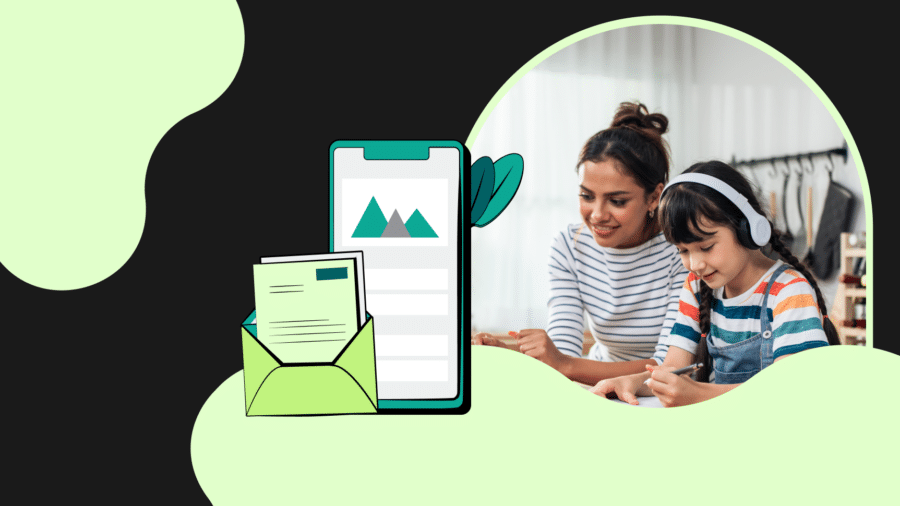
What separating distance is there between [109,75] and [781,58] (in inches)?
62.3

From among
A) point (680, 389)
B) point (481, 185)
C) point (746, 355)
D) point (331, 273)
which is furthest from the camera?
point (746, 355)

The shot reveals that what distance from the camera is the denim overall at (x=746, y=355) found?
169 cm

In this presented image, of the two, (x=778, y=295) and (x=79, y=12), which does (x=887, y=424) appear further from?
(x=79, y=12)

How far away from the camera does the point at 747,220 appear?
5.57ft

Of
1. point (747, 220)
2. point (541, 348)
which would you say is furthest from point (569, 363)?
point (747, 220)

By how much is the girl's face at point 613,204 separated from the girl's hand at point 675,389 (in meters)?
0.36

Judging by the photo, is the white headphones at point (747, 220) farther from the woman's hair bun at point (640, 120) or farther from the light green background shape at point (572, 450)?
the light green background shape at point (572, 450)

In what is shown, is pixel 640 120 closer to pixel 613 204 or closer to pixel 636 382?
pixel 613 204

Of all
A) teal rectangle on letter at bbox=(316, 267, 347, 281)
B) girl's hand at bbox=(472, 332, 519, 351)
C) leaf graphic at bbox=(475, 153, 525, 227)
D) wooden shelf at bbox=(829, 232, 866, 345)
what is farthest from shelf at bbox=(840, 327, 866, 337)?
teal rectangle on letter at bbox=(316, 267, 347, 281)

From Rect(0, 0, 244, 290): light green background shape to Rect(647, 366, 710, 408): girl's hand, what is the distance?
1.19 meters

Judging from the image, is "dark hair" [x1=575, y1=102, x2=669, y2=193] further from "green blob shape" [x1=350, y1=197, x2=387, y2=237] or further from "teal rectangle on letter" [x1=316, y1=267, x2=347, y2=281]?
"teal rectangle on letter" [x1=316, y1=267, x2=347, y2=281]

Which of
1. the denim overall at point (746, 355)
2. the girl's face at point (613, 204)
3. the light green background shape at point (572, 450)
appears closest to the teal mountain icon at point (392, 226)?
the light green background shape at point (572, 450)

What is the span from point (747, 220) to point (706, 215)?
11 cm

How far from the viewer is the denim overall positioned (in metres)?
1.69
